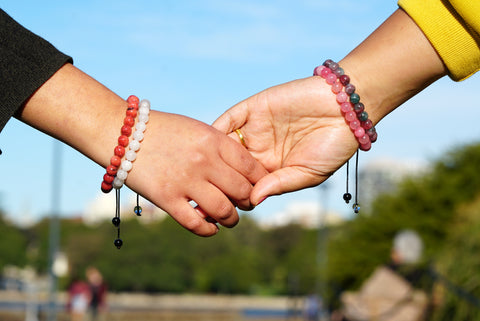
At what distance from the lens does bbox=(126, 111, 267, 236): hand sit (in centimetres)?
190

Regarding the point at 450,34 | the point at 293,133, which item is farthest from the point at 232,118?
the point at 450,34

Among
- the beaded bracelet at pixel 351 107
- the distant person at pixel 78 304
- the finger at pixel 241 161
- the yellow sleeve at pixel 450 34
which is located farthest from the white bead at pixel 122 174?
the distant person at pixel 78 304

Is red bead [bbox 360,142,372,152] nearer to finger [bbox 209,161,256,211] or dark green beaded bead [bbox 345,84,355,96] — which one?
dark green beaded bead [bbox 345,84,355,96]

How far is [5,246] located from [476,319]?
26518mm

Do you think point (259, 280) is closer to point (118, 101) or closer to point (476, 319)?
point (476, 319)

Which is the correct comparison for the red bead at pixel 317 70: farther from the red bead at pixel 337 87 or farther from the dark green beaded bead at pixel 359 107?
the dark green beaded bead at pixel 359 107

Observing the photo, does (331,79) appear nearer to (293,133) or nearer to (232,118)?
(293,133)

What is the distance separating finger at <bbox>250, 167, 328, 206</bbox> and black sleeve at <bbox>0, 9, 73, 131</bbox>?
756 millimetres

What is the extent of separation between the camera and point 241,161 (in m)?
2.05

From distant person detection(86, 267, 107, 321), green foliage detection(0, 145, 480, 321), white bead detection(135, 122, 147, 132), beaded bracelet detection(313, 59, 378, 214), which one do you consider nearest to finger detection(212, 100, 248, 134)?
beaded bracelet detection(313, 59, 378, 214)

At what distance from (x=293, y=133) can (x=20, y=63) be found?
103cm

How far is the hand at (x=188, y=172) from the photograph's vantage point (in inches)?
74.6

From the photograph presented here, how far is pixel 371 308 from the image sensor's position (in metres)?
5.36

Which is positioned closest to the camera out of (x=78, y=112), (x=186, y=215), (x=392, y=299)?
(x=78, y=112)
